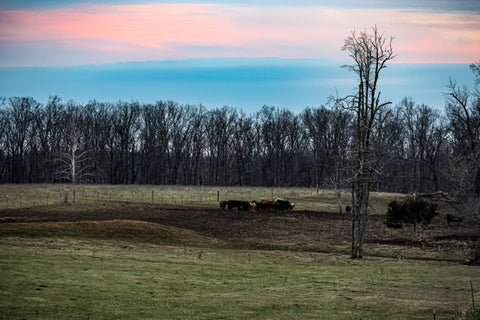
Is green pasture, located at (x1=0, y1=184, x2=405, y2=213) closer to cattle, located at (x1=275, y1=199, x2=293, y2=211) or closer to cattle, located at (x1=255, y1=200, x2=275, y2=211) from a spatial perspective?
cattle, located at (x1=275, y1=199, x2=293, y2=211)

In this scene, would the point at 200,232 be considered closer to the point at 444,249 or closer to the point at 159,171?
the point at 444,249

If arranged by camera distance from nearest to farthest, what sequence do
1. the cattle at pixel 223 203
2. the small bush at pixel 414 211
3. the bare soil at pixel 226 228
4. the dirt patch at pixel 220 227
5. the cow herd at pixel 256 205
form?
the bare soil at pixel 226 228, the dirt patch at pixel 220 227, the small bush at pixel 414 211, the cow herd at pixel 256 205, the cattle at pixel 223 203

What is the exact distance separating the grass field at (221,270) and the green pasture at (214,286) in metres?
0.04

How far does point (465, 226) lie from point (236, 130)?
8534 centimetres

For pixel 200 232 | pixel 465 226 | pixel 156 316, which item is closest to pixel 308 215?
pixel 465 226

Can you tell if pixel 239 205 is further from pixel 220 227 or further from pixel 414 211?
pixel 414 211

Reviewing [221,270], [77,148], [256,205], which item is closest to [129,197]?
[256,205]

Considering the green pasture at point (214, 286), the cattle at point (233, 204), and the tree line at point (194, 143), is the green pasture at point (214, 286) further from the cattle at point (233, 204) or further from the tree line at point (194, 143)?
the tree line at point (194, 143)

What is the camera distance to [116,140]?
5251 inches

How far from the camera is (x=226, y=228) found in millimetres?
50188

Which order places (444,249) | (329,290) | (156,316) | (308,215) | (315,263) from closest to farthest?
(156,316)
(329,290)
(315,263)
(444,249)
(308,215)

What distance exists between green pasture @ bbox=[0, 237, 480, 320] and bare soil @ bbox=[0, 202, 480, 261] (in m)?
5.88

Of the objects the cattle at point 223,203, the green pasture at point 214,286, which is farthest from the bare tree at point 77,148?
the green pasture at point 214,286

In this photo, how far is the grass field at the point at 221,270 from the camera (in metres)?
19.8
